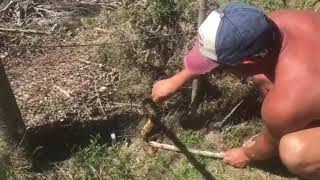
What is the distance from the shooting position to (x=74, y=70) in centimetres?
350

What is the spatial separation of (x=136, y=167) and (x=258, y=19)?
3.93 feet

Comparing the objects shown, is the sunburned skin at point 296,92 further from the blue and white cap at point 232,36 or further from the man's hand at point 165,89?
the man's hand at point 165,89

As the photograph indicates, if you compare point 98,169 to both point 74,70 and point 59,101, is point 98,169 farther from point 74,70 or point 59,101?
point 74,70

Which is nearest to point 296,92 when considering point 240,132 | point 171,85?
point 171,85

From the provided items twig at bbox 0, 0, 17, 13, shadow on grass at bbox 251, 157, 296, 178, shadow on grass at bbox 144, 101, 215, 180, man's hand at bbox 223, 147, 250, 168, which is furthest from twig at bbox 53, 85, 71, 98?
shadow on grass at bbox 251, 157, 296, 178

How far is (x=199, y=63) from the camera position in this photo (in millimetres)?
2479

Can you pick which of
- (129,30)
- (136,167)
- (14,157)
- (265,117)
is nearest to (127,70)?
(129,30)

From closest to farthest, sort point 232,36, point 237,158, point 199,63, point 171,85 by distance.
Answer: point 232,36
point 199,63
point 171,85
point 237,158

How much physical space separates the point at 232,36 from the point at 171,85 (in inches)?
16.9

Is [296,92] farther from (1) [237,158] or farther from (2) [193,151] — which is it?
(2) [193,151]

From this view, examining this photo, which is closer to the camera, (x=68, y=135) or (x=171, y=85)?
(x=171, y=85)

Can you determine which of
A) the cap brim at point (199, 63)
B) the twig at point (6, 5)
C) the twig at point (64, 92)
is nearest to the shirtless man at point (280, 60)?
the cap brim at point (199, 63)

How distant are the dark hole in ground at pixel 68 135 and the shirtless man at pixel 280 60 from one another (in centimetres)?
76

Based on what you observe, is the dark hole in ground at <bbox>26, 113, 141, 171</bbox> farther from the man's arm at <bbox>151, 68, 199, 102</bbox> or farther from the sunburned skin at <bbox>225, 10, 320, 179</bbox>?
the sunburned skin at <bbox>225, 10, 320, 179</bbox>
